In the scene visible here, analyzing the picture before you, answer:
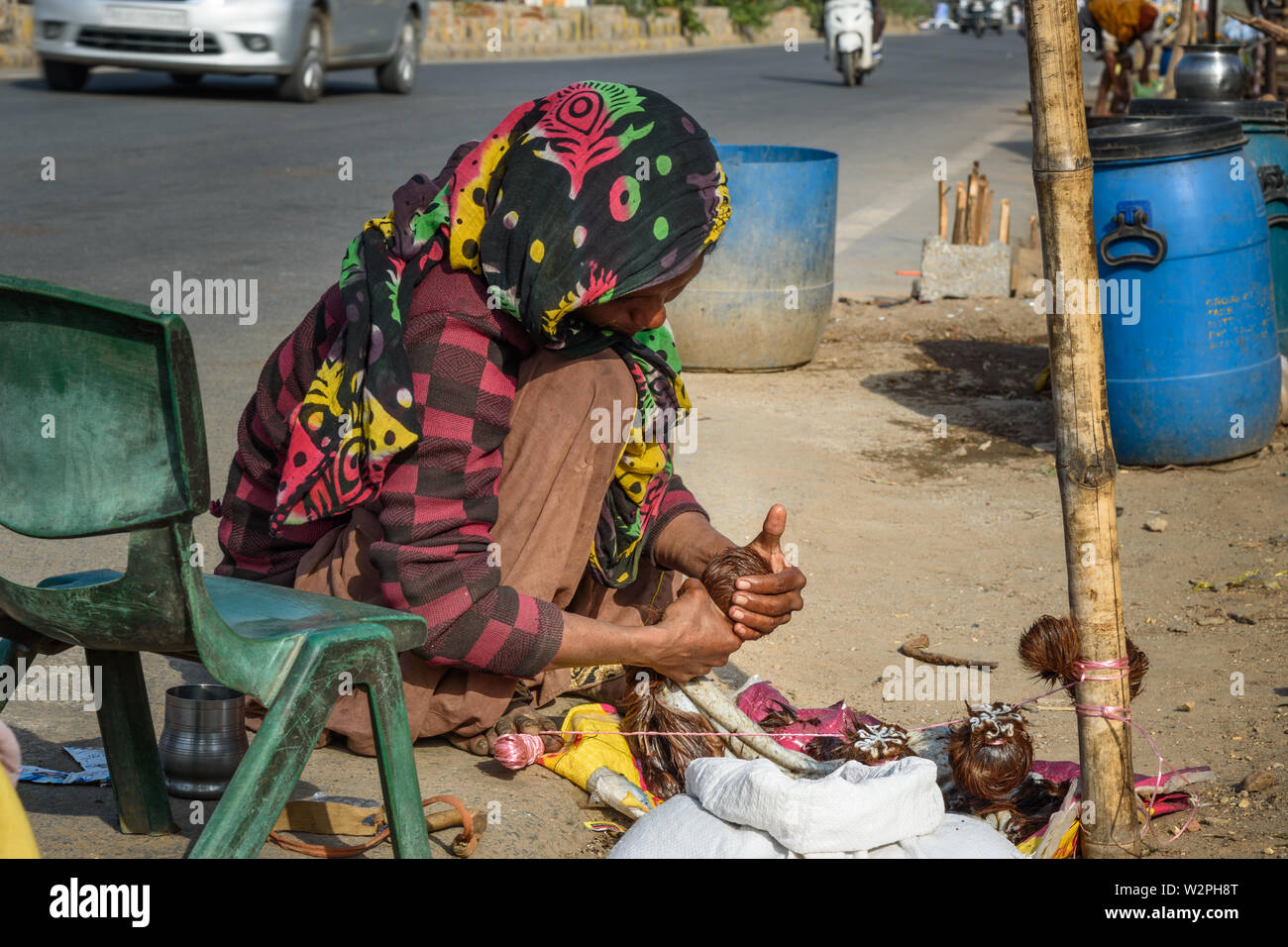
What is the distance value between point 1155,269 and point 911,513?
3.86 feet

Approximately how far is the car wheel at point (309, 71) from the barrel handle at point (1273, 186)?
29.9 feet

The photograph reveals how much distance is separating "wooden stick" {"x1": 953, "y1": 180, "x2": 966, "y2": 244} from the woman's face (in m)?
5.36

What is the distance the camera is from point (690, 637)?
7.95 feet

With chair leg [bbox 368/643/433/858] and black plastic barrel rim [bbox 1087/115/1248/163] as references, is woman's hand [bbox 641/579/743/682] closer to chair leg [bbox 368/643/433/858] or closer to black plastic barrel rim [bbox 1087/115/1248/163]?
chair leg [bbox 368/643/433/858]

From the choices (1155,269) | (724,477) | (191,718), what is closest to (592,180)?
(191,718)

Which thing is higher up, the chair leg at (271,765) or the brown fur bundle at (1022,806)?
the chair leg at (271,765)

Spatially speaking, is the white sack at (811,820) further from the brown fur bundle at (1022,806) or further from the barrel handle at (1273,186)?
the barrel handle at (1273,186)

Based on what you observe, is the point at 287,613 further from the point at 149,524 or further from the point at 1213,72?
the point at 1213,72

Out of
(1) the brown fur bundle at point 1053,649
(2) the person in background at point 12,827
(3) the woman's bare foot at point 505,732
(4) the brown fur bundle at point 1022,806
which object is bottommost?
(4) the brown fur bundle at point 1022,806

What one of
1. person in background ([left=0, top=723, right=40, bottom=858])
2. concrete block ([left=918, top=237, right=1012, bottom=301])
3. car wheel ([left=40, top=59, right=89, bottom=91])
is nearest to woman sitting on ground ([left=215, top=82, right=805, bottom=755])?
person in background ([left=0, top=723, right=40, bottom=858])

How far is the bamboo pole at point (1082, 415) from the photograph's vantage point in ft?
6.92

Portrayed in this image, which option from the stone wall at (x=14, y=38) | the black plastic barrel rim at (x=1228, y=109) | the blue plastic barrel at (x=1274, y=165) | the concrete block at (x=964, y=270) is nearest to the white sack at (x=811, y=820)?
the blue plastic barrel at (x=1274, y=165)

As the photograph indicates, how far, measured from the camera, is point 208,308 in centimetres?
611

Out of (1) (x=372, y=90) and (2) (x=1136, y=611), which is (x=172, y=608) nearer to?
(2) (x=1136, y=611)
